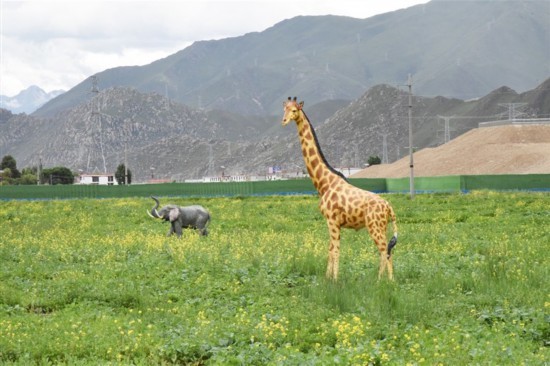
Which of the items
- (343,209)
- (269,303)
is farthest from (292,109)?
(269,303)

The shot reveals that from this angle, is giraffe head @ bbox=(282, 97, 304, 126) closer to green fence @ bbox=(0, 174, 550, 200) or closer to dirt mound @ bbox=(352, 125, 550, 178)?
green fence @ bbox=(0, 174, 550, 200)

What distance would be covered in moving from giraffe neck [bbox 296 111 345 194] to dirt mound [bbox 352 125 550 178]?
74242 mm

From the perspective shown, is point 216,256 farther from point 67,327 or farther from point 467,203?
point 467,203

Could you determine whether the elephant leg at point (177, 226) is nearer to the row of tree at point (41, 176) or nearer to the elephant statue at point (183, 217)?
the elephant statue at point (183, 217)

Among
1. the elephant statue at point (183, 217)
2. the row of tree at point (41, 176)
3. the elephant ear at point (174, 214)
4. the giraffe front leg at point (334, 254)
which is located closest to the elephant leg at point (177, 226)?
the elephant statue at point (183, 217)

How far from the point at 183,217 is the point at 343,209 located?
10.9 m

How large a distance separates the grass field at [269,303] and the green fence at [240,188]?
44.5 meters

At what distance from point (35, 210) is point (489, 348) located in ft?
129

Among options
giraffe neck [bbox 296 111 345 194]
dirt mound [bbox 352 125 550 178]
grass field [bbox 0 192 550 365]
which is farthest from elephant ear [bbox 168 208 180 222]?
dirt mound [bbox 352 125 550 178]

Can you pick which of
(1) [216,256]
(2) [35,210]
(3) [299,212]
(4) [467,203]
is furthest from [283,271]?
A: (2) [35,210]

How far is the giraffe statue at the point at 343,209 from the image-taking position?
1493 cm

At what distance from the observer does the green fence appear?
6512 cm

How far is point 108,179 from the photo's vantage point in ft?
606

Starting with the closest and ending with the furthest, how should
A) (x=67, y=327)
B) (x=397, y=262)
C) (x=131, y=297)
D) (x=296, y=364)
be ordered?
1. (x=296, y=364)
2. (x=67, y=327)
3. (x=131, y=297)
4. (x=397, y=262)
